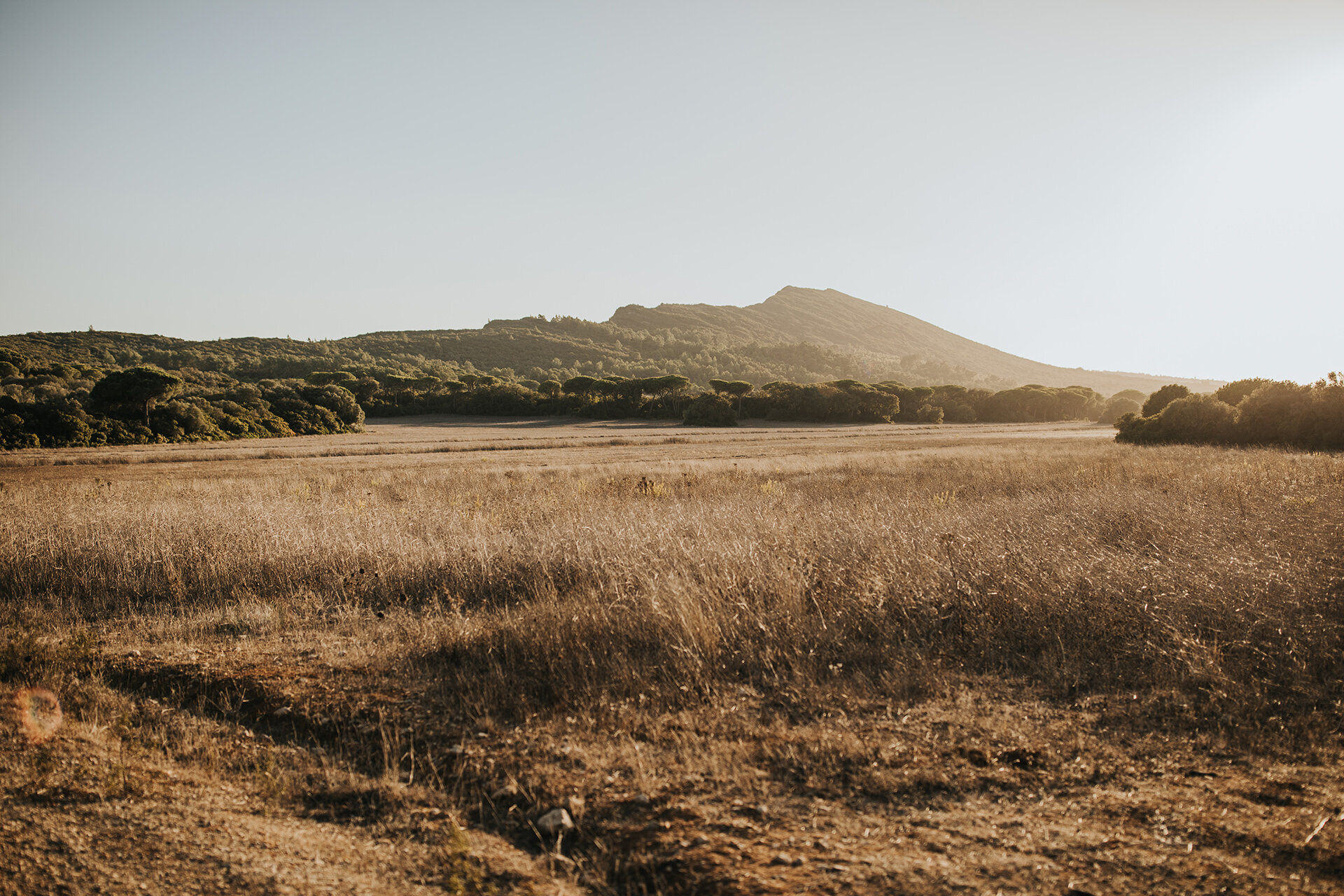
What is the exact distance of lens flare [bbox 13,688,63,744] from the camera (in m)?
4.66

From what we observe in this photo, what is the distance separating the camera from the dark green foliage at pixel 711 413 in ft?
278

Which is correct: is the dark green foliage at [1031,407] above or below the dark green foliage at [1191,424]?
above

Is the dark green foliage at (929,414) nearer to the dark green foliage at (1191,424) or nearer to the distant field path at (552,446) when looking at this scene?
the distant field path at (552,446)

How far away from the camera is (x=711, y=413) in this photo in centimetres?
8562

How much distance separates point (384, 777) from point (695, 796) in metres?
2.03

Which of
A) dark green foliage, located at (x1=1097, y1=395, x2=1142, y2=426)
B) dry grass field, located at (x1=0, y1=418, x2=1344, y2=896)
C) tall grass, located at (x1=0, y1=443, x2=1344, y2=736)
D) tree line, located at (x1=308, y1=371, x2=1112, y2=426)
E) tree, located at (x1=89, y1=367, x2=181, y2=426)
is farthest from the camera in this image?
dark green foliage, located at (x1=1097, y1=395, x2=1142, y2=426)

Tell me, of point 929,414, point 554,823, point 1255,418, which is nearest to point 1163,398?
point 1255,418

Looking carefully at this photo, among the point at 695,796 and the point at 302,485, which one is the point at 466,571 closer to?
the point at 695,796

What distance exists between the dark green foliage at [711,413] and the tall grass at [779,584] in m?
70.0

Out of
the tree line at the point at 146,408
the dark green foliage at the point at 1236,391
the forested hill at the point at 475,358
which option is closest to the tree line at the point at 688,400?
the forested hill at the point at 475,358

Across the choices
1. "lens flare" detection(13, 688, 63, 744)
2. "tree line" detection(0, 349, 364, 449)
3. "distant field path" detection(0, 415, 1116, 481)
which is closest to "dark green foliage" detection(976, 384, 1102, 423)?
"distant field path" detection(0, 415, 1116, 481)

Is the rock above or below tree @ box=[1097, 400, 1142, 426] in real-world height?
below

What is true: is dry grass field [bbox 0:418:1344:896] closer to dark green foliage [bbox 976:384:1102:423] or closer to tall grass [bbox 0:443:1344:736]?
tall grass [bbox 0:443:1344:736]

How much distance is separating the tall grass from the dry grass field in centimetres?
5
